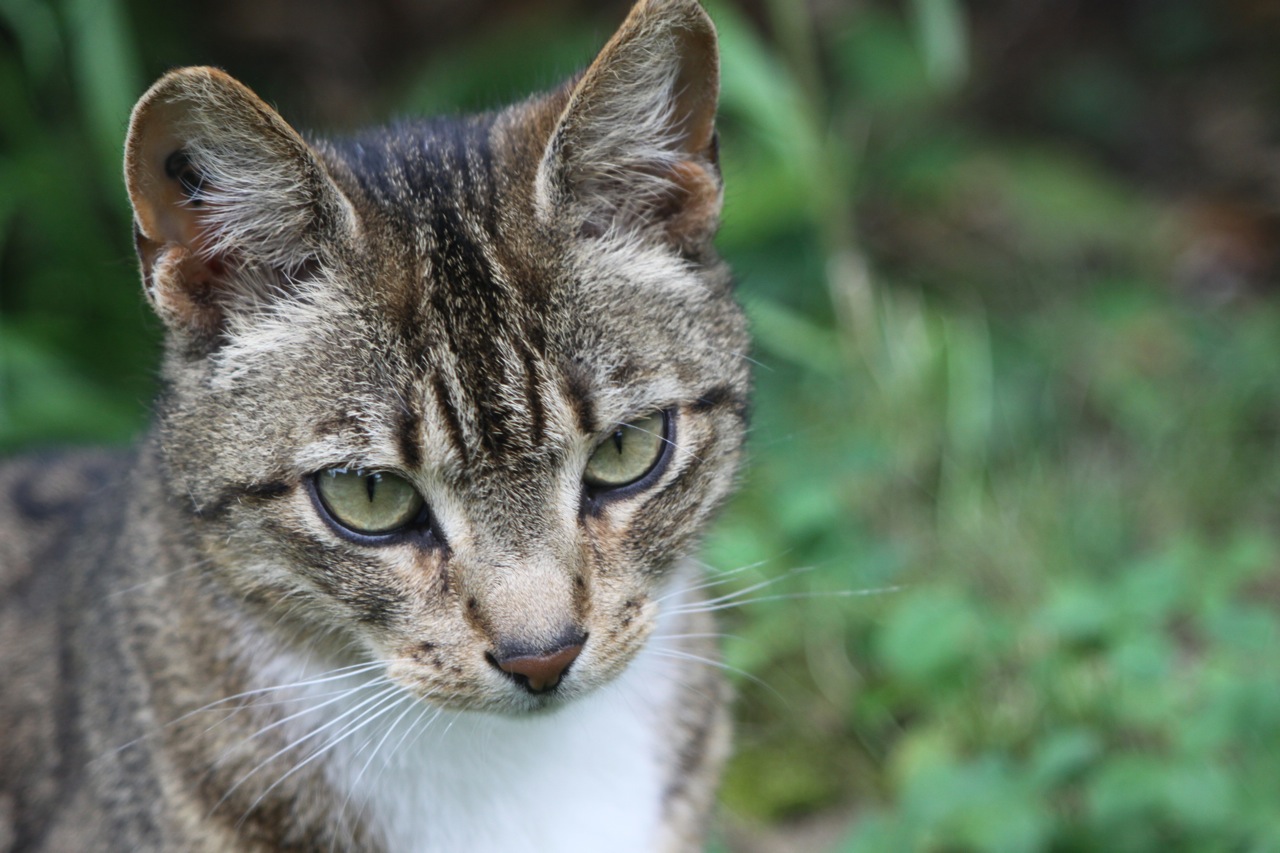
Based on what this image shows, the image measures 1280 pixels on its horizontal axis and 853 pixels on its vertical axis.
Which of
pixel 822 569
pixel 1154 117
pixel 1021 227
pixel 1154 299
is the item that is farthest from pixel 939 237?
pixel 822 569

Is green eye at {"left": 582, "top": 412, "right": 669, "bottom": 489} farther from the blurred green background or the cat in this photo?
the blurred green background

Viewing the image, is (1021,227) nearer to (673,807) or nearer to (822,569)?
(822,569)

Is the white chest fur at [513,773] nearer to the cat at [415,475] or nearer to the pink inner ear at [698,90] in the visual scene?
the cat at [415,475]

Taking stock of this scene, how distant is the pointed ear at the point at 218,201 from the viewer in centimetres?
196

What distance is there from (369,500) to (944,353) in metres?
2.73

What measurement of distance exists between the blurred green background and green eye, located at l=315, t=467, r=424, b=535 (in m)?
0.72

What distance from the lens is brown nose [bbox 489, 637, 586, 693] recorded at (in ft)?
6.59

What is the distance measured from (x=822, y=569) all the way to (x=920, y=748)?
57 centimetres

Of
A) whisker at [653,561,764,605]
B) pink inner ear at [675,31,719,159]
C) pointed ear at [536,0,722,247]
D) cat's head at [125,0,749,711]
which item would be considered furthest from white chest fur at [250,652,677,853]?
pink inner ear at [675,31,719,159]

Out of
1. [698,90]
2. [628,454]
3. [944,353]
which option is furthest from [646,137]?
[944,353]

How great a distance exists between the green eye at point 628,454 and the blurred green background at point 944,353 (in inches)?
16.2

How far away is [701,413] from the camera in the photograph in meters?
2.29

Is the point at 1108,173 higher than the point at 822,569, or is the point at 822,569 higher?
the point at 1108,173

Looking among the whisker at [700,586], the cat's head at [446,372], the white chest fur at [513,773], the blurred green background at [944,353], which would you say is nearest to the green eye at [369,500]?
the cat's head at [446,372]
